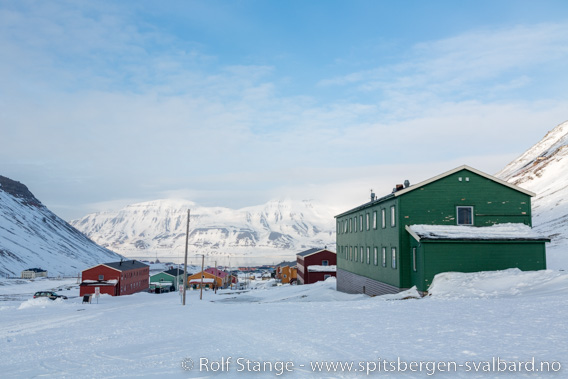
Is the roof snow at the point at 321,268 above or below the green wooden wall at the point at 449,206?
below

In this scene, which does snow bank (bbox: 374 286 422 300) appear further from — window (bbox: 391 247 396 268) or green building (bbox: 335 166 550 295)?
window (bbox: 391 247 396 268)

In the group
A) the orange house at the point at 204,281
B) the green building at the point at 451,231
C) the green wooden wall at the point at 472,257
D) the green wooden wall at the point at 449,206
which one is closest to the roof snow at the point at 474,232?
the green building at the point at 451,231

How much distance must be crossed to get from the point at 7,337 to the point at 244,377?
54.9 ft

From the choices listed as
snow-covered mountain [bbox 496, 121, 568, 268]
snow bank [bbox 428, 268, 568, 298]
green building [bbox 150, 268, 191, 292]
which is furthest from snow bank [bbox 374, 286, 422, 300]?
green building [bbox 150, 268, 191, 292]

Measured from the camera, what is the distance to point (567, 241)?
82125mm

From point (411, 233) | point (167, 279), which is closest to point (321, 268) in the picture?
point (411, 233)

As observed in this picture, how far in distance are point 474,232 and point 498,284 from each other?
6350mm

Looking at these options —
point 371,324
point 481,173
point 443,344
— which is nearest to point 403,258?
point 481,173

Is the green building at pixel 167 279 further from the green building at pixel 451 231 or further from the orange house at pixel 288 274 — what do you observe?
the green building at pixel 451 231

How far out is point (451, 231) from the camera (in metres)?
32.3

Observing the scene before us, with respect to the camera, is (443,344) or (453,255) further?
(453,255)

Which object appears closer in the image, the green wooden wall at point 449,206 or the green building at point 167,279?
the green wooden wall at point 449,206

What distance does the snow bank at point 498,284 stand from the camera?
24305 mm

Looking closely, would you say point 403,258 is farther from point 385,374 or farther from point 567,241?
point 567,241
